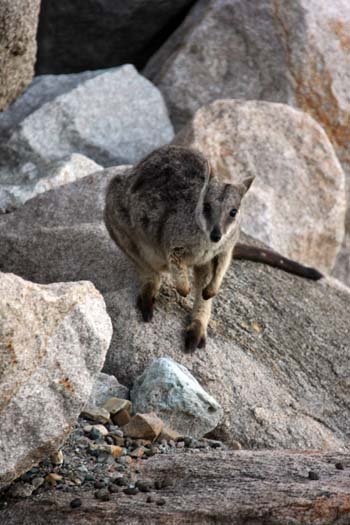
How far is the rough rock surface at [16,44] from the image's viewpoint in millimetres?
5938

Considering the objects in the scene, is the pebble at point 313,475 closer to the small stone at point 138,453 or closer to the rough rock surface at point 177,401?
the small stone at point 138,453

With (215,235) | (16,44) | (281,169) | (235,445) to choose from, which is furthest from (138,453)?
(281,169)

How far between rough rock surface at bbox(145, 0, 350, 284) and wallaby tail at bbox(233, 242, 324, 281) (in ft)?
11.7

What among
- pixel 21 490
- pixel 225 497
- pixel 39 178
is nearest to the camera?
pixel 225 497

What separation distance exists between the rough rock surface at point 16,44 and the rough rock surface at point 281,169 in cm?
381

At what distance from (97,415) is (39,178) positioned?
4503 millimetres

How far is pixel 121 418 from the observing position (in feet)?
20.0

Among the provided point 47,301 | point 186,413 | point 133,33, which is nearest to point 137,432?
point 186,413

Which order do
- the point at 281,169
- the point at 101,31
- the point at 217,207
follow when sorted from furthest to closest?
the point at 101,31 → the point at 281,169 → the point at 217,207

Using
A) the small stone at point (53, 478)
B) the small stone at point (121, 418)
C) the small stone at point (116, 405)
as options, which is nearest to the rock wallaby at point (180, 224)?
the small stone at point (116, 405)

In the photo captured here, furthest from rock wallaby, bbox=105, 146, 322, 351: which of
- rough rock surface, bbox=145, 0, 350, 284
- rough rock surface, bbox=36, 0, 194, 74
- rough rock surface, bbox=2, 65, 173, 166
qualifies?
rough rock surface, bbox=36, 0, 194, 74

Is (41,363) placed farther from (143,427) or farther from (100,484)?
(143,427)

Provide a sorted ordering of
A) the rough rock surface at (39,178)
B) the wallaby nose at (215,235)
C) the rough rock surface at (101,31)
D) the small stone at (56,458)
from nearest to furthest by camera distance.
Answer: the small stone at (56,458)
the wallaby nose at (215,235)
the rough rock surface at (39,178)
the rough rock surface at (101,31)

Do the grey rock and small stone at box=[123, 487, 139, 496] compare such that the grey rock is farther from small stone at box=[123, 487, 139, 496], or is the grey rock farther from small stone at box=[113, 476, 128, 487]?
small stone at box=[123, 487, 139, 496]
